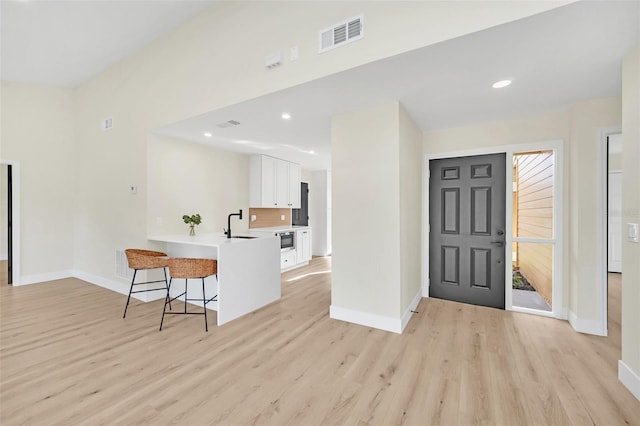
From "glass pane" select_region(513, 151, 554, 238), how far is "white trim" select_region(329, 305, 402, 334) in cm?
211

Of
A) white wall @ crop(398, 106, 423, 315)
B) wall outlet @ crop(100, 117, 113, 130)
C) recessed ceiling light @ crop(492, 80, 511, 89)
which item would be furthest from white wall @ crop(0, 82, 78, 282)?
recessed ceiling light @ crop(492, 80, 511, 89)

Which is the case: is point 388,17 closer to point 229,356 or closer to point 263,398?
point 263,398

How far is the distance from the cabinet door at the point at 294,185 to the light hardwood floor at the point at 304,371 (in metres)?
3.43

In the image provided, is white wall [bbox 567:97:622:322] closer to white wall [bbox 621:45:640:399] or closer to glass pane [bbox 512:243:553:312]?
glass pane [bbox 512:243:553:312]

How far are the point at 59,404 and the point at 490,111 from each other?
15.2ft

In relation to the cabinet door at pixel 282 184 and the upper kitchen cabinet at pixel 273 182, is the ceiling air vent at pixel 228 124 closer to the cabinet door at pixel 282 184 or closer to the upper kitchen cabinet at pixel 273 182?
the upper kitchen cabinet at pixel 273 182

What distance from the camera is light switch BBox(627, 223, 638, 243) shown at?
1953 millimetres

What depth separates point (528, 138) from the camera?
339cm

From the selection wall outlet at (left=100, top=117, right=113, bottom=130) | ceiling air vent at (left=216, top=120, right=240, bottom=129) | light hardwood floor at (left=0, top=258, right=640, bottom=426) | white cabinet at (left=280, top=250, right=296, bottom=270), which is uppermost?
wall outlet at (left=100, top=117, right=113, bottom=130)

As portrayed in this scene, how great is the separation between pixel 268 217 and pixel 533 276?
4.92 m

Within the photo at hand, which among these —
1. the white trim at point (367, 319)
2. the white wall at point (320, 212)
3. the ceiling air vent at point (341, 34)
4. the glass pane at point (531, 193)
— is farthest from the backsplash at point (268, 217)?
the glass pane at point (531, 193)

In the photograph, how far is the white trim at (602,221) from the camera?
2.84 meters

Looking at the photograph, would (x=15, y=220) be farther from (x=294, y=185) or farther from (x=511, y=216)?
Result: (x=511, y=216)

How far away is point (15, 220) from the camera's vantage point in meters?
4.69
